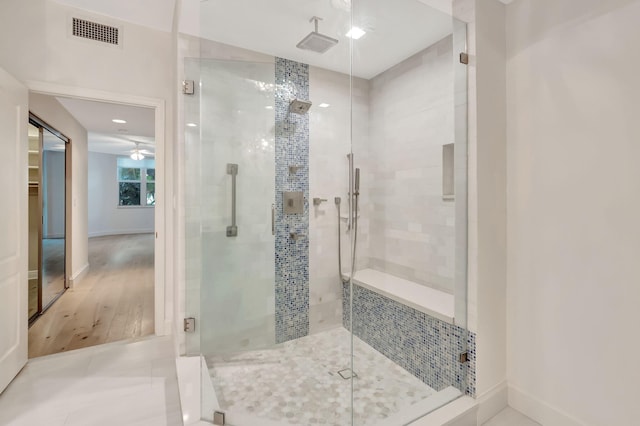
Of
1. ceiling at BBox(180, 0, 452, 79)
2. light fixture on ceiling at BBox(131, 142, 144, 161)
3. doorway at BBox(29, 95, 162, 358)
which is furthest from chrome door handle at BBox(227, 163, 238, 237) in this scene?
light fixture on ceiling at BBox(131, 142, 144, 161)

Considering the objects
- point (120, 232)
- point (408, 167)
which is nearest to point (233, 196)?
Result: point (408, 167)

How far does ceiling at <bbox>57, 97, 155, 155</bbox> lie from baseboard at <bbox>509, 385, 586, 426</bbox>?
3.78 m

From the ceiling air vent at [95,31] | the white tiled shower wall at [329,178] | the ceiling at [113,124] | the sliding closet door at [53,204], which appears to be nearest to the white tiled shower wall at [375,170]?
the white tiled shower wall at [329,178]

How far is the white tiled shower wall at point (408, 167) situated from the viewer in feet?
7.52

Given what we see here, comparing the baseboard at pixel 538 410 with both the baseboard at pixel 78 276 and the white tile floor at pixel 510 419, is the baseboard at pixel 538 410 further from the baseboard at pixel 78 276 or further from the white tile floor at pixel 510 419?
the baseboard at pixel 78 276

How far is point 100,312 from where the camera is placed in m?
3.07

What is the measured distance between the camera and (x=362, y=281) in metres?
2.37

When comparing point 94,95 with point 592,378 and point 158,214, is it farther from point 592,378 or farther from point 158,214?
point 592,378

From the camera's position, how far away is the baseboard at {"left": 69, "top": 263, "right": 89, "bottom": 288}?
12.6ft

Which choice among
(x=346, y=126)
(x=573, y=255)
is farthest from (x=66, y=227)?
(x=573, y=255)

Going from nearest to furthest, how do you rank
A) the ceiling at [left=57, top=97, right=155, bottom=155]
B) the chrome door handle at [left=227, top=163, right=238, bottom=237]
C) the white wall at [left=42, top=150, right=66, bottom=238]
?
the chrome door handle at [left=227, top=163, right=238, bottom=237], the ceiling at [left=57, top=97, right=155, bottom=155], the white wall at [left=42, top=150, right=66, bottom=238]

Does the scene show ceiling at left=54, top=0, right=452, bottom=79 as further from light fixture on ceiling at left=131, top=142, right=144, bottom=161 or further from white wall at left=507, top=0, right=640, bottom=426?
light fixture on ceiling at left=131, top=142, right=144, bottom=161

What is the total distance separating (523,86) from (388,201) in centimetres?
123

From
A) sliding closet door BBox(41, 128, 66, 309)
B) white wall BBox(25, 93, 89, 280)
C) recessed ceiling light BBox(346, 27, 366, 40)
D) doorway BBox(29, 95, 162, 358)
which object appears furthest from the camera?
sliding closet door BBox(41, 128, 66, 309)
